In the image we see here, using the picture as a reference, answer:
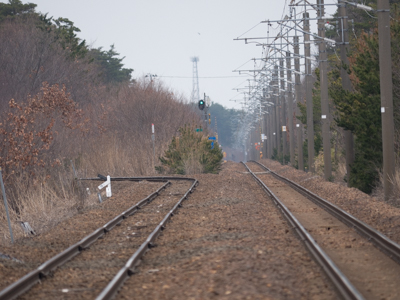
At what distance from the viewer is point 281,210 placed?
15.6m

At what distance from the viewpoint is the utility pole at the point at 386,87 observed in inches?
651

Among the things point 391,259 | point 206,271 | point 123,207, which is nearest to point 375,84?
point 123,207

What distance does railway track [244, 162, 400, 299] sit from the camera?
23.7 feet

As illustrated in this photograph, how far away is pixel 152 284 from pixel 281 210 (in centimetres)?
834

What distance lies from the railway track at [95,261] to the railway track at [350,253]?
2761mm

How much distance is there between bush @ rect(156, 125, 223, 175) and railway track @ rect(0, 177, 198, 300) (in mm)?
19512

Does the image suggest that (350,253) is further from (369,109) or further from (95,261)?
(369,109)

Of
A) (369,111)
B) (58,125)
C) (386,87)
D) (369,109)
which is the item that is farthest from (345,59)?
(58,125)

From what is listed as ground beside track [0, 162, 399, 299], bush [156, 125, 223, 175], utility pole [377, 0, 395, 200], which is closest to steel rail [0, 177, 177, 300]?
ground beside track [0, 162, 399, 299]

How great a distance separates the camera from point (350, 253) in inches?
380

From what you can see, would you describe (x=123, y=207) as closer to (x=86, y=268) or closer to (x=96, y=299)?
(x=86, y=268)

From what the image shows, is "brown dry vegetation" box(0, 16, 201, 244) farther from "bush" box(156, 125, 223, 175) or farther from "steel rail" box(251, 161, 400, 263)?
"steel rail" box(251, 161, 400, 263)

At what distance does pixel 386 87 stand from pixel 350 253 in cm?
839

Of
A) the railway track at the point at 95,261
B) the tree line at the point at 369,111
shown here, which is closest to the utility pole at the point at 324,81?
the tree line at the point at 369,111
